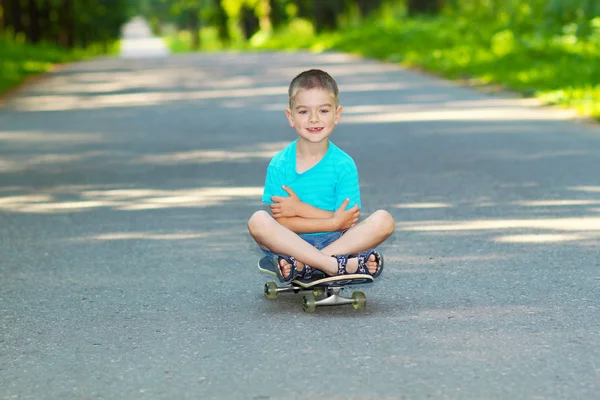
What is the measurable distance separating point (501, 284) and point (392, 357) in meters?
1.59

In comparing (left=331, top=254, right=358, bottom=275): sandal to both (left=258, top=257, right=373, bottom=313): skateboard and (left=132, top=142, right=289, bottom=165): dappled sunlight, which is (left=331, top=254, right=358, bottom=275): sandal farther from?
(left=132, top=142, right=289, bottom=165): dappled sunlight

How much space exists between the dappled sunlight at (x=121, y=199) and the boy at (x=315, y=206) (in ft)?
11.6

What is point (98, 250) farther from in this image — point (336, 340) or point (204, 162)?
point (204, 162)

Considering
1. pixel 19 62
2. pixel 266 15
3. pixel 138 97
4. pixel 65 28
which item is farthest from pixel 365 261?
pixel 266 15

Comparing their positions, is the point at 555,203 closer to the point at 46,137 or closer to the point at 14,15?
the point at 46,137

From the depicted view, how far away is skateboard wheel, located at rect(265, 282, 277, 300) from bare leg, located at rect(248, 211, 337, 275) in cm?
26

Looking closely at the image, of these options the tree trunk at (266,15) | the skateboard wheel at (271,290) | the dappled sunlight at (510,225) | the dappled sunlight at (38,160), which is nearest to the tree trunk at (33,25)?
the tree trunk at (266,15)

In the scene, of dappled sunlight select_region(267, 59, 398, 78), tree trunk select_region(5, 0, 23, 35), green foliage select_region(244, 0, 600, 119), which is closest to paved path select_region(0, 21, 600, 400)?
green foliage select_region(244, 0, 600, 119)

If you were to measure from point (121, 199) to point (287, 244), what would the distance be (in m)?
4.33

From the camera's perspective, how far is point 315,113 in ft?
18.9

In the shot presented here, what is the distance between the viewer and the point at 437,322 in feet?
18.3

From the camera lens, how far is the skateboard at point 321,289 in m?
5.72

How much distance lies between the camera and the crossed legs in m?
5.79

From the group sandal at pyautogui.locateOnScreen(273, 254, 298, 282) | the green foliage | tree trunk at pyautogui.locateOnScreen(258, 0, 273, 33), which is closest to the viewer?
sandal at pyautogui.locateOnScreen(273, 254, 298, 282)
